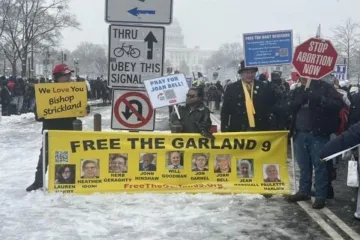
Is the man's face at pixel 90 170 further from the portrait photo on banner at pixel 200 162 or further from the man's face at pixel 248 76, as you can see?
the man's face at pixel 248 76

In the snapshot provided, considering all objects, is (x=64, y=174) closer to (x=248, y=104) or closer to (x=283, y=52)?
(x=248, y=104)

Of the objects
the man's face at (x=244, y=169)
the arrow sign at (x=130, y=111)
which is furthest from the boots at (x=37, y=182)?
the man's face at (x=244, y=169)

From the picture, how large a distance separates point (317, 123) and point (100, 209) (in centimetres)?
311

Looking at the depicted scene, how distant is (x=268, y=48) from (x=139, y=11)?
252 inches

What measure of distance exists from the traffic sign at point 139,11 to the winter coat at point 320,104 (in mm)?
2064

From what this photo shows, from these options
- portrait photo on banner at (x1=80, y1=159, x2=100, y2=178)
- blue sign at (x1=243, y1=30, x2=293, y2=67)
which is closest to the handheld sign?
portrait photo on banner at (x1=80, y1=159, x2=100, y2=178)

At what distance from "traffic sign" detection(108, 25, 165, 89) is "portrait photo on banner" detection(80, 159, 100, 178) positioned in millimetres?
1155

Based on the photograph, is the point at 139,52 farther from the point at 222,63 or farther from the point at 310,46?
the point at 222,63

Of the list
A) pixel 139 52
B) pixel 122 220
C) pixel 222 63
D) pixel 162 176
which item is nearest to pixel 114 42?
pixel 139 52

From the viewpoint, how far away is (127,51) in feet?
27.3

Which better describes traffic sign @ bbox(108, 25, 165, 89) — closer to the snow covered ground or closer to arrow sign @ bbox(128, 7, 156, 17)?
arrow sign @ bbox(128, 7, 156, 17)

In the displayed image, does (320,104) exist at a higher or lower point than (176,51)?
lower

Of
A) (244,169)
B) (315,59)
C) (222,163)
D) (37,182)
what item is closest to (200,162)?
(222,163)

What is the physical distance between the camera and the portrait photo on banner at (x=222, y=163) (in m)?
8.58
